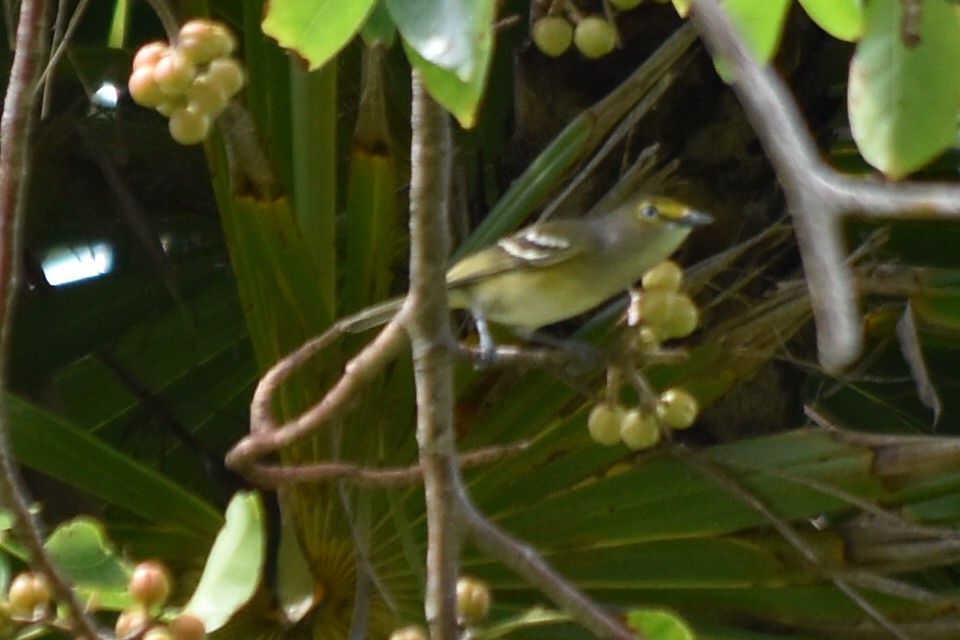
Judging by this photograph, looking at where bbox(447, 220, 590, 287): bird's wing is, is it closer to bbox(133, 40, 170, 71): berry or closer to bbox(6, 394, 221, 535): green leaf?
bbox(6, 394, 221, 535): green leaf

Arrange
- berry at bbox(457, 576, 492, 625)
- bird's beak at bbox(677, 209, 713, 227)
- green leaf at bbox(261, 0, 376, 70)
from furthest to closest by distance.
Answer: bird's beak at bbox(677, 209, 713, 227) < berry at bbox(457, 576, 492, 625) < green leaf at bbox(261, 0, 376, 70)

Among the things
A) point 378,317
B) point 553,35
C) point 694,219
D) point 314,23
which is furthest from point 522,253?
point 314,23

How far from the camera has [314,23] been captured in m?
0.75

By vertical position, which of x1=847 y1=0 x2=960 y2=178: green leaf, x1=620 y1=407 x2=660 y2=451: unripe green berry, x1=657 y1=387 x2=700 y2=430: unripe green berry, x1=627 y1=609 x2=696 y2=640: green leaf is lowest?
x1=657 y1=387 x2=700 y2=430: unripe green berry

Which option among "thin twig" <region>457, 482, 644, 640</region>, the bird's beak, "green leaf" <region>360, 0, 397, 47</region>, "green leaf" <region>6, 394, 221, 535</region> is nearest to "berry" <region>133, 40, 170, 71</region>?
"green leaf" <region>360, 0, 397, 47</region>

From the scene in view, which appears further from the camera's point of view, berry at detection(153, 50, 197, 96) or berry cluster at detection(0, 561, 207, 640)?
berry at detection(153, 50, 197, 96)

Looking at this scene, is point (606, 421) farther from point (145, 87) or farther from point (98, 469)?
point (98, 469)

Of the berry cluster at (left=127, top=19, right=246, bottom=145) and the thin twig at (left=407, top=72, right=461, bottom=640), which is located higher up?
the berry cluster at (left=127, top=19, right=246, bottom=145)

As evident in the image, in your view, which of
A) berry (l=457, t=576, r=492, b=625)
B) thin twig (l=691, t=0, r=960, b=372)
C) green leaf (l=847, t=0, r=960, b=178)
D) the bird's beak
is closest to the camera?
thin twig (l=691, t=0, r=960, b=372)

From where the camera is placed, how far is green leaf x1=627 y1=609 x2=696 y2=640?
857 millimetres

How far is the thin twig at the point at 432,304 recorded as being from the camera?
0.91 m

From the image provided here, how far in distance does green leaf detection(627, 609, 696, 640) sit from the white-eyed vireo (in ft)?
3.40

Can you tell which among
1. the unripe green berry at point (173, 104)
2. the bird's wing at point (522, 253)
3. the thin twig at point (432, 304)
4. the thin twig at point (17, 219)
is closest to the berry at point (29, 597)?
the thin twig at point (17, 219)

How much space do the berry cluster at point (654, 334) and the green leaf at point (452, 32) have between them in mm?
559
